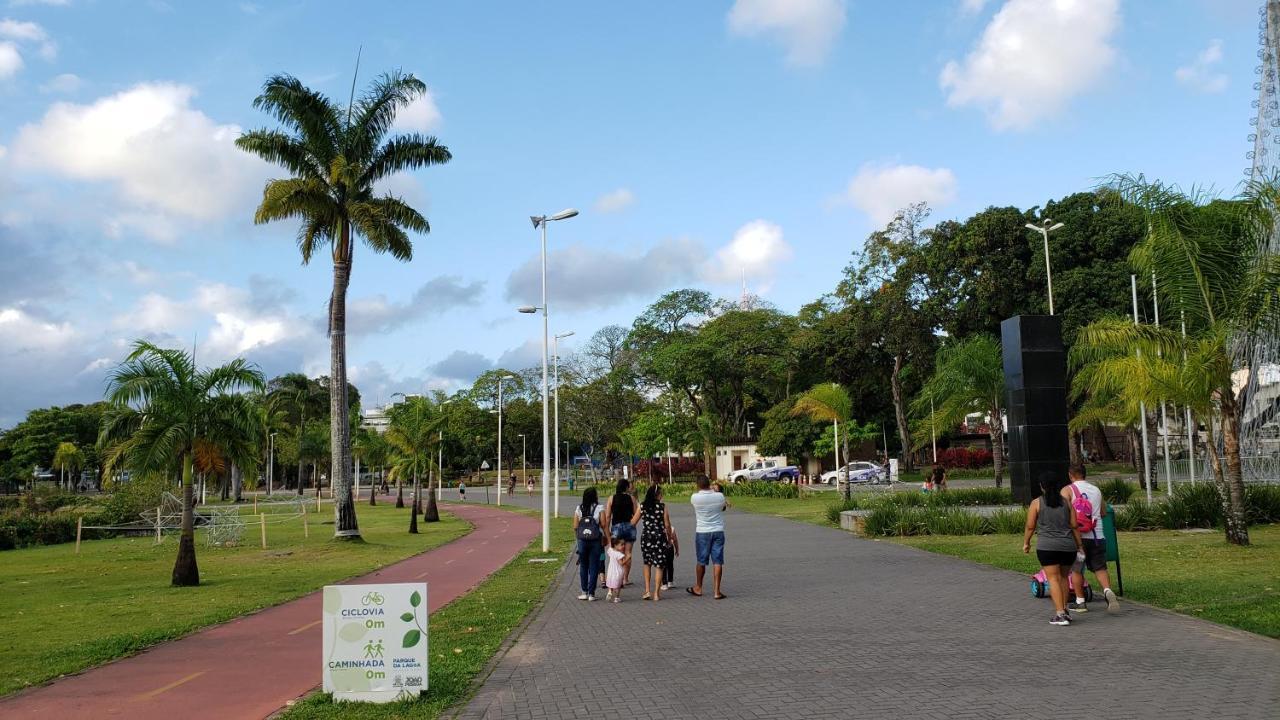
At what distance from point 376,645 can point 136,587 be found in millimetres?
11585

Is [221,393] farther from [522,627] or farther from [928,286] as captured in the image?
[928,286]

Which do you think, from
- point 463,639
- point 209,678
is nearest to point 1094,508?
point 463,639

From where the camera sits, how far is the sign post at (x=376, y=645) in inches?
271

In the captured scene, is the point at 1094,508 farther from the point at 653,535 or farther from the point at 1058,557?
the point at 653,535

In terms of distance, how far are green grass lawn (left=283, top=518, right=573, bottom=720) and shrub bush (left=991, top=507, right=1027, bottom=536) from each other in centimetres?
1001

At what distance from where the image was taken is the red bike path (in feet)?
23.7

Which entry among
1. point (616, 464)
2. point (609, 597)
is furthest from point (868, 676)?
point (616, 464)

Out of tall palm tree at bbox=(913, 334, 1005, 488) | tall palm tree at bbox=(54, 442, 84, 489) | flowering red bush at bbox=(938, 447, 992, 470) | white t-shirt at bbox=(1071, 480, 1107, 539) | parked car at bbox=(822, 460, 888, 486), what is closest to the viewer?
white t-shirt at bbox=(1071, 480, 1107, 539)

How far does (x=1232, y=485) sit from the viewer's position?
52.5 feet

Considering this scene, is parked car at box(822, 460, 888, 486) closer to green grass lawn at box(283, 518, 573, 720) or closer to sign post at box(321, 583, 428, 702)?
green grass lawn at box(283, 518, 573, 720)

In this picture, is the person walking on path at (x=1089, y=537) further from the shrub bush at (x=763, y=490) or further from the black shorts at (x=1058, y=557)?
the shrub bush at (x=763, y=490)

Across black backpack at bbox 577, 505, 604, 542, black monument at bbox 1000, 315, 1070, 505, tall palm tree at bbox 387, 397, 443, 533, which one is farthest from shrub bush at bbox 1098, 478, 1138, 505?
tall palm tree at bbox 387, 397, 443, 533

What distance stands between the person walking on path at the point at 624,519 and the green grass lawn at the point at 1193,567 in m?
6.00

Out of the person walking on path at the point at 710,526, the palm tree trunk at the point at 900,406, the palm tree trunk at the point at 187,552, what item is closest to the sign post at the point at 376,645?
the person walking on path at the point at 710,526
